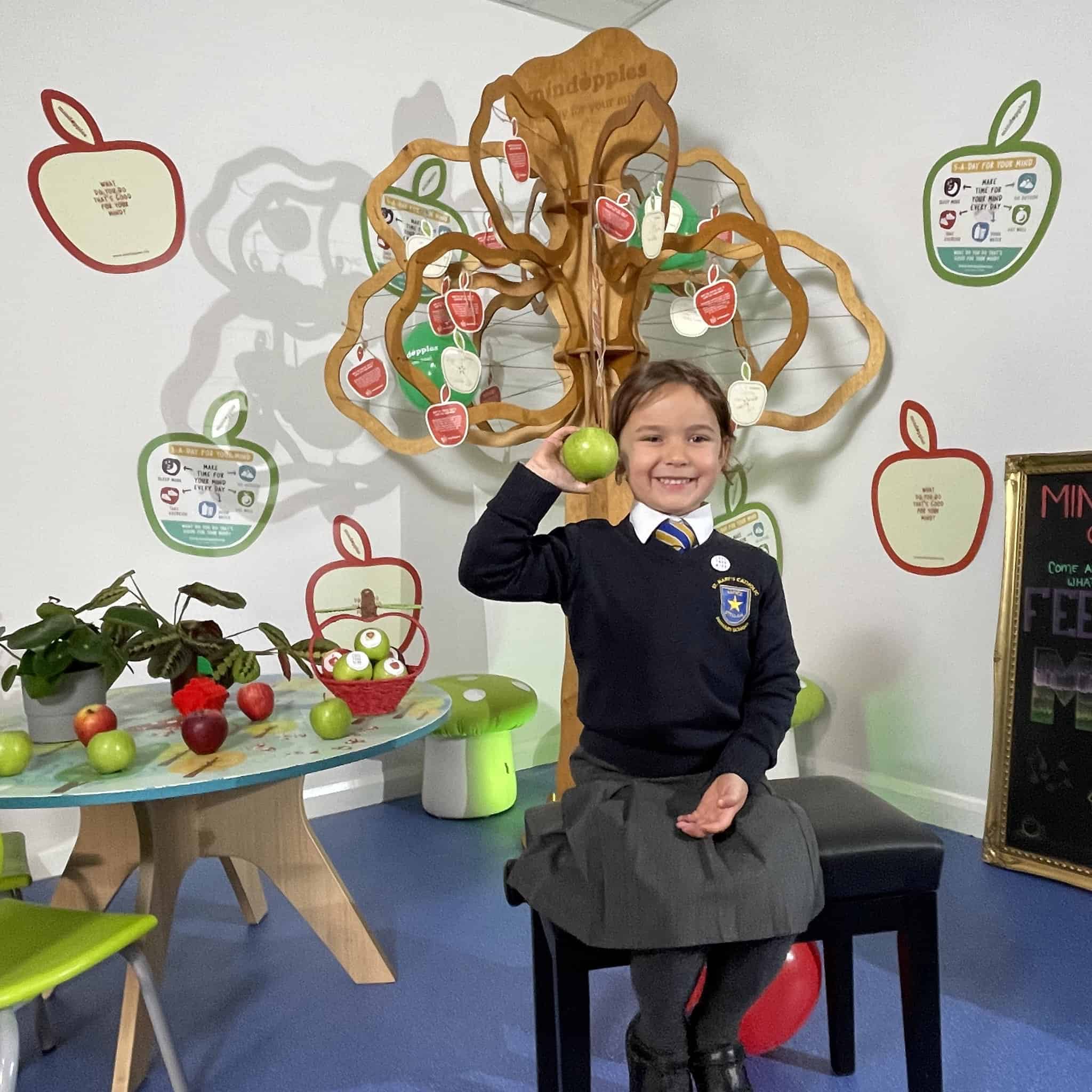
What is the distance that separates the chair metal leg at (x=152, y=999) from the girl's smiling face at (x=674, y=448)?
3.27ft

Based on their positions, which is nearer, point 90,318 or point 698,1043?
point 698,1043

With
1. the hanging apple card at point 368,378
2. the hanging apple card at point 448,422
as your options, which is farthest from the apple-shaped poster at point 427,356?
the hanging apple card at point 448,422

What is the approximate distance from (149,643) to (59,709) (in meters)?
0.19

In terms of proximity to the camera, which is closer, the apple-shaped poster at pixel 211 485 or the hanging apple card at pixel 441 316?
the hanging apple card at pixel 441 316

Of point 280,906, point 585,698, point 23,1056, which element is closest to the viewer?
point 585,698

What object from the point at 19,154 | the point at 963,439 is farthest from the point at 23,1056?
the point at 963,439

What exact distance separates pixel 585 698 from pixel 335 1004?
37.7 inches

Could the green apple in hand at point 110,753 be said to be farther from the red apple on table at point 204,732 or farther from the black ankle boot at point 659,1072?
the black ankle boot at point 659,1072

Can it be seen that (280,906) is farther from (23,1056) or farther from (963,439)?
(963,439)

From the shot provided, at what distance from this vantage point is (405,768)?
10.2 ft

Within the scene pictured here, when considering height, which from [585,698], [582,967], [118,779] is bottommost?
[582,967]

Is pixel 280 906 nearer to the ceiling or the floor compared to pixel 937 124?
nearer to the floor

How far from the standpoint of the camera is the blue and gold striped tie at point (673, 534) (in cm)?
136

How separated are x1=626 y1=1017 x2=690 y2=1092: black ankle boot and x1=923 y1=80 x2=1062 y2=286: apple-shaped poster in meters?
2.07
